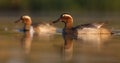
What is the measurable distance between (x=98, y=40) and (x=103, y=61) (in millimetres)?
4927

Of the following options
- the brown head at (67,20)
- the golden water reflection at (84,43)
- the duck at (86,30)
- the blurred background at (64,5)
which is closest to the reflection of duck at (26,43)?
the golden water reflection at (84,43)

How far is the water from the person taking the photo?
14209 mm

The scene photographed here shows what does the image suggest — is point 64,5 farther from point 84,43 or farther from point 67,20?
point 84,43

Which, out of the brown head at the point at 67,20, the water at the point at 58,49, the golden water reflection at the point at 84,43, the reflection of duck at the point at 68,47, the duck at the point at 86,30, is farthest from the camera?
the brown head at the point at 67,20

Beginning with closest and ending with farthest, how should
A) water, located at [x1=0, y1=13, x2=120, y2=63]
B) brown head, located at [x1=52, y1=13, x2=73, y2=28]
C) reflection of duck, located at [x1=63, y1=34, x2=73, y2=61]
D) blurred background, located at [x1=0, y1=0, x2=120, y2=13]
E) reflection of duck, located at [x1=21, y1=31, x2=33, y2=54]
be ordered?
water, located at [x1=0, y1=13, x2=120, y2=63]
reflection of duck, located at [x1=63, y1=34, x2=73, y2=61]
reflection of duck, located at [x1=21, y1=31, x2=33, y2=54]
brown head, located at [x1=52, y1=13, x2=73, y2=28]
blurred background, located at [x1=0, y1=0, x2=120, y2=13]

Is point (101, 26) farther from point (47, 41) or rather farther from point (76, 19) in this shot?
point (76, 19)

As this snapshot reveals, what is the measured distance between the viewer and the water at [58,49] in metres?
14.2

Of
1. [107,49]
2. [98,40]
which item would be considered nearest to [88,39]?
[98,40]

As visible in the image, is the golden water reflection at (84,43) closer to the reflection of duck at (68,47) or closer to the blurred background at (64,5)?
the reflection of duck at (68,47)

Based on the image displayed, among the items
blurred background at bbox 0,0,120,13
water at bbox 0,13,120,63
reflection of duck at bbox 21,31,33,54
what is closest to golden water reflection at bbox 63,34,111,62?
water at bbox 0,13,120,63

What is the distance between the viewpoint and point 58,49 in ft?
52.8

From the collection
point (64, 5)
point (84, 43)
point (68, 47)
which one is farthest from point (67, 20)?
point (64, 5)

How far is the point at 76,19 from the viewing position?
28.6 m

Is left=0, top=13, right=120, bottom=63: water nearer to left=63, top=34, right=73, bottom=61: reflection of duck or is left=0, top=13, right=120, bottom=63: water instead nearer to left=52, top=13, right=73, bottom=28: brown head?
left=63, top=34, right=73, bottom=61: reflection of duck
